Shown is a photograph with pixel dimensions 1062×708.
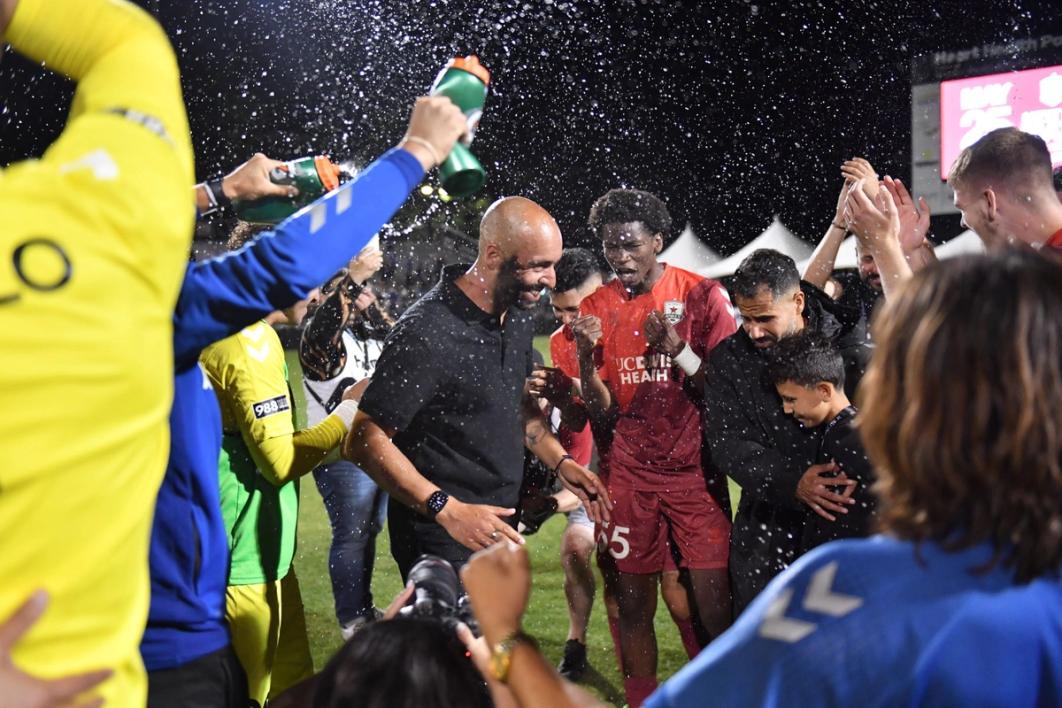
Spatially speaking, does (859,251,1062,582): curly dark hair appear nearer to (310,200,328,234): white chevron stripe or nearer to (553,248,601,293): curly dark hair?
(310,200,328,234): white chevron stripe

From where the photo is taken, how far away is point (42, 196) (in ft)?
3.67

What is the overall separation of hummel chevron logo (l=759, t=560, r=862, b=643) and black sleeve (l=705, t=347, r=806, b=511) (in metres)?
2.70

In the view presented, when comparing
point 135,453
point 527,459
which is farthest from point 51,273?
point 527,459

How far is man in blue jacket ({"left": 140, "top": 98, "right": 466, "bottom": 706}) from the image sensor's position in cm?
166

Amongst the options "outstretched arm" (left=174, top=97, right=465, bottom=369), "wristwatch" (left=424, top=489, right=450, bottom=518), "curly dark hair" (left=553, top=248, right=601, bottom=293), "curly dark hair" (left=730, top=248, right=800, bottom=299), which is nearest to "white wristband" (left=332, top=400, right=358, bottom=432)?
"wristwatch" (left=424, top=489, right=450, bottom=518)

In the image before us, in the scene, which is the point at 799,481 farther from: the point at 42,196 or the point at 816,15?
the point at 816,15

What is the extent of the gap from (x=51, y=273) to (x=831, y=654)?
37.4 inches

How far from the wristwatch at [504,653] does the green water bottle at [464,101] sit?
2.88ft

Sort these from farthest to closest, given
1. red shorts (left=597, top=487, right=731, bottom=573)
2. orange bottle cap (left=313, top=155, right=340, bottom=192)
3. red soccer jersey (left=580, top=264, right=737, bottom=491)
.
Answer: red soccer jersey (left=580, top=264, right=737, bottom=491)
red shorts (left=597, top=487, right=731, bottom=573)
orange bottle cap (left=313, top=155, right=340, bottom=192)

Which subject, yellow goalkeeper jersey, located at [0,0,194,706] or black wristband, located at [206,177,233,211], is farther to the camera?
black wristband, located at [206,177,233,211]

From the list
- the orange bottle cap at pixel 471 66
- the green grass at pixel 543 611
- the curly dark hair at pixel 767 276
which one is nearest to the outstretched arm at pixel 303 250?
the orange bottle cap at pixel 471 66

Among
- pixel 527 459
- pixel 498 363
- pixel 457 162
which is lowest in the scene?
pixel 527 459

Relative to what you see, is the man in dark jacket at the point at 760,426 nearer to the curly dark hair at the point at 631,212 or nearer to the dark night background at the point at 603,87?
the curly dark hair at the point at 631,212

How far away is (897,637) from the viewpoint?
3.67 feet
